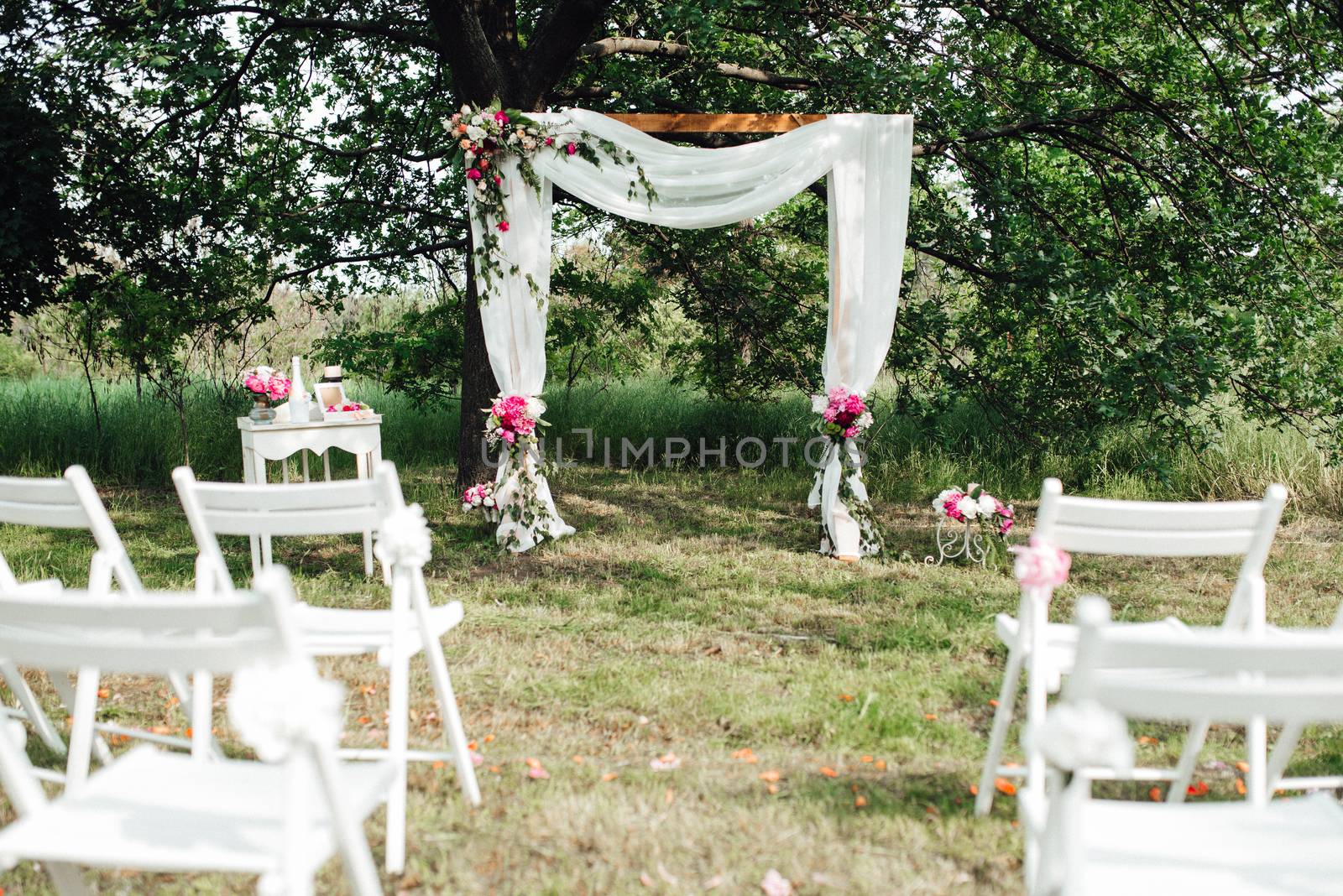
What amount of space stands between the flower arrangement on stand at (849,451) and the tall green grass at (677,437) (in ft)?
3.66

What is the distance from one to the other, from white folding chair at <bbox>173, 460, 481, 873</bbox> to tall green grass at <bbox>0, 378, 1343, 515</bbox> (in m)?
4.66

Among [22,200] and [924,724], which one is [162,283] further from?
[924,724]

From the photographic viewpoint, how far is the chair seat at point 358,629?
104 inches

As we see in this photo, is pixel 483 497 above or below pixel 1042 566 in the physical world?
below

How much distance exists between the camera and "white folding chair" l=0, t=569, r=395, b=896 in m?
1.56

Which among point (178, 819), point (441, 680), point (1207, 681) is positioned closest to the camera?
point (1207, 681)

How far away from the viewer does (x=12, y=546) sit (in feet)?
20.0

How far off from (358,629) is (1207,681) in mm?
2097

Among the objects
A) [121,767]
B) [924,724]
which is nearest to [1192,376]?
[924,724]

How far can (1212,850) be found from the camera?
1.76m

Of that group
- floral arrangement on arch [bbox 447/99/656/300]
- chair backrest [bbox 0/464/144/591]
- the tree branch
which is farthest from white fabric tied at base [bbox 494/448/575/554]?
chair backrest [bbox 0/464/144/591]

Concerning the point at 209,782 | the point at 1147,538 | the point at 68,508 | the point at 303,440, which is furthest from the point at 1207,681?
the point at 303,440

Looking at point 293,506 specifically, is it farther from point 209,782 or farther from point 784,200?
point 784,200

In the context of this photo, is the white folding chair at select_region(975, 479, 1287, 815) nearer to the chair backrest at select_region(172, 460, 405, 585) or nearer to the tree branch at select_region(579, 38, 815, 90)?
the chair backrest at select_region(172, 460, 405, 585)
